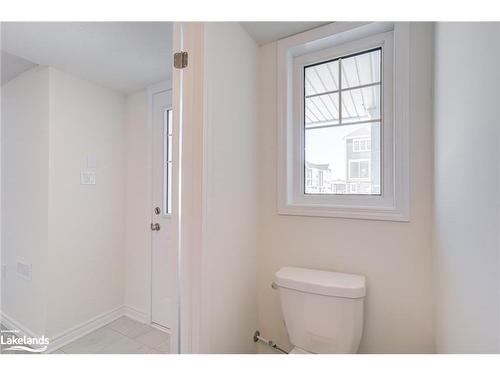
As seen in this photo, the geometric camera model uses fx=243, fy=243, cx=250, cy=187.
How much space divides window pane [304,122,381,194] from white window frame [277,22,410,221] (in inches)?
1.4

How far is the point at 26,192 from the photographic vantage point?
5.61ft

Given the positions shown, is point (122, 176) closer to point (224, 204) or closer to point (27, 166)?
point (27, 166)

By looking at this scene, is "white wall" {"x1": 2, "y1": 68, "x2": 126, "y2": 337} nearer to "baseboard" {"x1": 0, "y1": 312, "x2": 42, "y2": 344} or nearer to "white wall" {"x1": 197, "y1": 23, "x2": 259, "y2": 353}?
"baseboard" {"x1": 0, "y1": 312, "x2": 42, "y2": 344}

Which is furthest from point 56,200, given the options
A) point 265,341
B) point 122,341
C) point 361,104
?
point 361,104

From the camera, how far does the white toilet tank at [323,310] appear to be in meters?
1.02

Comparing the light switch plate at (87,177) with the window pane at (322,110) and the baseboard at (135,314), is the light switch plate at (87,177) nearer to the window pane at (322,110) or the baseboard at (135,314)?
the baseboard at (135,314)

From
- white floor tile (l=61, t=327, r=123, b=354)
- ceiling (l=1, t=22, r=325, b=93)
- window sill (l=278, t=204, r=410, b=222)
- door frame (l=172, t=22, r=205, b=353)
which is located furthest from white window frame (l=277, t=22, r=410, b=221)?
white floor tile (l=61, t=327, r=123, b=354)

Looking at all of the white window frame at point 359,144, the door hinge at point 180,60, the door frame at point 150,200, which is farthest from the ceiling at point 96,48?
the white window frame at point 359,144

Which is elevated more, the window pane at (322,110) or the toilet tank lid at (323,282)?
the window pane at (322,110)

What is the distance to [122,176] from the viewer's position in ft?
6.80

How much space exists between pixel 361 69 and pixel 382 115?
0.92 feet

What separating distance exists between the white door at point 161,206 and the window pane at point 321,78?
108 centimetres

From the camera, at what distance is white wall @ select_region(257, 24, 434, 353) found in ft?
3.42

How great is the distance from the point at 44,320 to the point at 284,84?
2.13m
